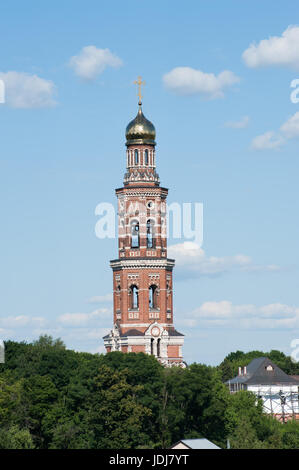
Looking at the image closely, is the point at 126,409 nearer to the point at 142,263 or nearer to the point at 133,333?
the point at 133,333

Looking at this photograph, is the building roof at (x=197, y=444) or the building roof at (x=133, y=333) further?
the building roof at (x=133, y=333)

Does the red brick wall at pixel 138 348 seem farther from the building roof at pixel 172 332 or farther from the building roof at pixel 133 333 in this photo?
the building roof at pixel 172 332

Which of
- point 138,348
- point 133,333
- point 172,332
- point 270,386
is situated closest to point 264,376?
point 270,386

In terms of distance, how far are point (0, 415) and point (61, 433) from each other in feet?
18.6

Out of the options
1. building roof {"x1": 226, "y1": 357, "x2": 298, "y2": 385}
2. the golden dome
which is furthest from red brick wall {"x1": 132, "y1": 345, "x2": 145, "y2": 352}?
building roof {"x1": 226, "y1": 357, "x2": 298, "y2": 385}

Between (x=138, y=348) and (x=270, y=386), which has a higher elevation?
(x=270, y=386)

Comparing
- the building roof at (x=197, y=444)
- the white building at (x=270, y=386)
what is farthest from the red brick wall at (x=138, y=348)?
the building roof at (x=197, y=444)

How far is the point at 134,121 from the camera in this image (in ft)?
497

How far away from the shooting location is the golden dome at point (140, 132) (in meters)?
151

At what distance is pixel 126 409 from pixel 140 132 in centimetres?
3867

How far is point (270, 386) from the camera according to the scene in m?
188

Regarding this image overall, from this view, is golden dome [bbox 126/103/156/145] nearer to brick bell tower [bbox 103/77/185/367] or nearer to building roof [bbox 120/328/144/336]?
brick bell tower [bbox 103/77/185/367]

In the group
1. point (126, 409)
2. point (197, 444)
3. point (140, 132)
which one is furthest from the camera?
point (140, 132)
